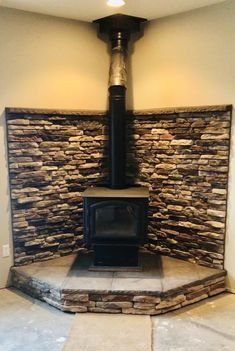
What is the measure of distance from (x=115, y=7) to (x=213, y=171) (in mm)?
1720

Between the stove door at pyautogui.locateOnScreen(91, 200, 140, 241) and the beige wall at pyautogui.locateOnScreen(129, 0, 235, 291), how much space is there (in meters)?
0.89

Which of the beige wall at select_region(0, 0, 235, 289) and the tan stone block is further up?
the beige wall at select_region(0, 0, 235, 289)

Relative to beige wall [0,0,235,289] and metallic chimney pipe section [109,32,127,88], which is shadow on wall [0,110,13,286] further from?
metallic chimney pipe section [109,32,127,88]

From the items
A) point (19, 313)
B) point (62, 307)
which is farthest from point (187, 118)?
point (19, 313)

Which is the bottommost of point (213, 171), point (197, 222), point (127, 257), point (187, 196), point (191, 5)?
point (127, 257)

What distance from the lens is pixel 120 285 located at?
3.21 m

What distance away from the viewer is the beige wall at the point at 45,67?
3518mm

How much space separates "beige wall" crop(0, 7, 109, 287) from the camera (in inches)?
→ 138

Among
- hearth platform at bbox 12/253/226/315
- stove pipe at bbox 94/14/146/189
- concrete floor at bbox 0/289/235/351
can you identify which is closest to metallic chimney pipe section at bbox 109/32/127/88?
stove pipe at bbox 94/14/146/189

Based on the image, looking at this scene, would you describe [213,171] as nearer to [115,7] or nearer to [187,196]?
[187,196]

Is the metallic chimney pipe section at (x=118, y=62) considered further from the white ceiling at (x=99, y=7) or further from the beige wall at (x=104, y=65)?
the white ceiling at (x=99, y=7)

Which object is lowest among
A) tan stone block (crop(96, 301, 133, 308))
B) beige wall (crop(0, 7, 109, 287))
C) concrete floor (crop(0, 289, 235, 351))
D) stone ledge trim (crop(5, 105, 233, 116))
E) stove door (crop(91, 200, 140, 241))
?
concrete floor (crop(0, 289, 235, 351))

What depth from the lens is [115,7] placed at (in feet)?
11.2

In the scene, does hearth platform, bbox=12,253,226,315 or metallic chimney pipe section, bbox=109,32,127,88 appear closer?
hearth platform, bbox=12,253,226,315
